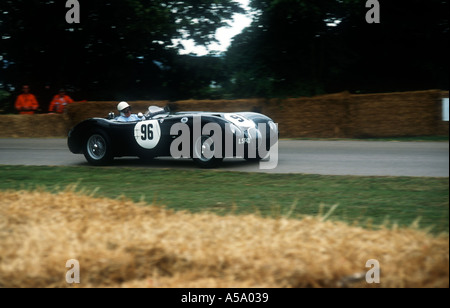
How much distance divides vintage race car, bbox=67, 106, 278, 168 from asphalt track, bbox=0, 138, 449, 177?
0.35 meters

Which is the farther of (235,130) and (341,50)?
(341,50)

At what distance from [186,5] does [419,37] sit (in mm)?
9303

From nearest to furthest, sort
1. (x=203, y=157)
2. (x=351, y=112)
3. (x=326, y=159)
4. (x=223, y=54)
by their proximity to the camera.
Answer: (x=203, y=157) → (x=326, y=159) → (x=351, y=112) → (x=223, y=54)

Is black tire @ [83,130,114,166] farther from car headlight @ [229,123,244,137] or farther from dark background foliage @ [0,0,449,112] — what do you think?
dark background foliage @ [0,0,449,112]

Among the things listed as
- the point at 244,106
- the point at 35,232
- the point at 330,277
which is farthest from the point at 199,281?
the point at 244,106

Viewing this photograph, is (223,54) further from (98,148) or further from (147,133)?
(147,133)

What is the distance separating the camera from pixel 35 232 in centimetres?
509

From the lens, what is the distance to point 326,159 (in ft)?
36.7

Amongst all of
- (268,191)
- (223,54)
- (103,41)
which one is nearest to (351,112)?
(223,54)
